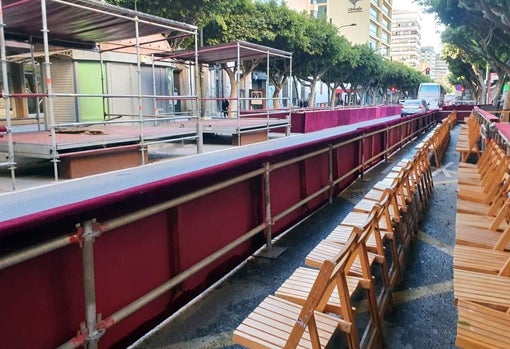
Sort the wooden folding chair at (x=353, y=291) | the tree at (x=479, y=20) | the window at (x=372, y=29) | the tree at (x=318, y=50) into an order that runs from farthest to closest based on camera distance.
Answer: the window at (x=372, y=29) < the tree at (x=318, y=50) < the tree at (x=479, y=20) < the wooden folding chair at (x=353, y=291)

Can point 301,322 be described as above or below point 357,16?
below

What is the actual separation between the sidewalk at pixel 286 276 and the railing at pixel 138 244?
0.53 feet

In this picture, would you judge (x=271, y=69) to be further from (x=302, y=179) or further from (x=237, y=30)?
(x=302, y=179)

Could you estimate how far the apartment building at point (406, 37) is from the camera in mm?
162375

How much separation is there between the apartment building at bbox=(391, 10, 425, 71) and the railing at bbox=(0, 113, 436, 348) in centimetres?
17052

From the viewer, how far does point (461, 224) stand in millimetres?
4219

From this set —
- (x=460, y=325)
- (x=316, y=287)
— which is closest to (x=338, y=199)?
(x=460, y=325)

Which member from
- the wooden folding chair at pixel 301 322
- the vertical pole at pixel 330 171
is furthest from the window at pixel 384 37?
the wooden folding chair at pixel 301 322

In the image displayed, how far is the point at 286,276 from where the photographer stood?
410cm

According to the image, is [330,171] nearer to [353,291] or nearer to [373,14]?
[353,291]

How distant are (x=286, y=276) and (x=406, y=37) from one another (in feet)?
590

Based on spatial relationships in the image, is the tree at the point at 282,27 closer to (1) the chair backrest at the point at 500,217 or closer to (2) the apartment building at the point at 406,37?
(1) the chair backrest at the point at 500,217

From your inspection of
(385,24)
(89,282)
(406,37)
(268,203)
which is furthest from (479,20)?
(406,37)

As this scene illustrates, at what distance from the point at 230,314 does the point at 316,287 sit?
1.69m
